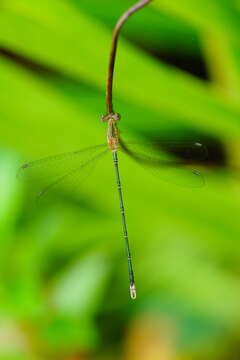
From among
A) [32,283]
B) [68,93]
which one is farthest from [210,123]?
[32,283]

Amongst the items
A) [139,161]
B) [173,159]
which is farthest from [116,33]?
[173,159]

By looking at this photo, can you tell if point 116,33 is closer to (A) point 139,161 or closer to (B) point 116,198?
(A) point 139,161

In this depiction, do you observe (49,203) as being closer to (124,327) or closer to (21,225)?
(21,225)

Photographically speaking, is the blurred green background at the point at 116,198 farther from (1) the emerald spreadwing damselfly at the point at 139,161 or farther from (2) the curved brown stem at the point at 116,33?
(2) the curved brown stem at the point at 116,33

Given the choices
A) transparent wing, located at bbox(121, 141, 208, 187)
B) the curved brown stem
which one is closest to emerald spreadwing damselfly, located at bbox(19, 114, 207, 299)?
transparent wing, located at bbox(121, 141, 208, 187)

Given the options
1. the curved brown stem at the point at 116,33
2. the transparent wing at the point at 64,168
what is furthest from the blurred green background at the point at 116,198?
the curved brown stem at the point at 116,33
